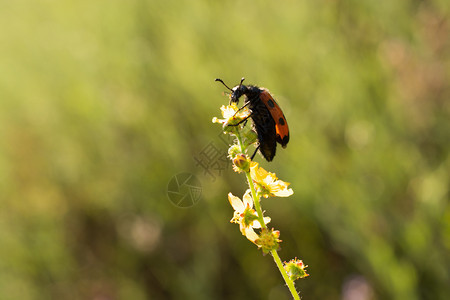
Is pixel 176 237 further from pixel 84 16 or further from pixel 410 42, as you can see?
pixel 84 16

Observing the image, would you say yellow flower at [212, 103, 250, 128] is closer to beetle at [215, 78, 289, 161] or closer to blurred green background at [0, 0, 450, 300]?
beetle at [215, 78, 289, 161]

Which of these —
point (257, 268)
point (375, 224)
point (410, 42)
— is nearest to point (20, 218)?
point (257, 268)

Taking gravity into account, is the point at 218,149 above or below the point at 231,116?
above

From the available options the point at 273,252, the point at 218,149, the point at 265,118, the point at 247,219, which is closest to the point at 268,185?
the point at 247,219

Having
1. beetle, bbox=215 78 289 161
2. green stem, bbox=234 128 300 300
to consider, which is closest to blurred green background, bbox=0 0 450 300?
beetle, bbox=215 78 289 161

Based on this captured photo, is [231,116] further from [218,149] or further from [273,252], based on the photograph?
[218,149]

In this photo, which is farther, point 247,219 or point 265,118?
point 265,118

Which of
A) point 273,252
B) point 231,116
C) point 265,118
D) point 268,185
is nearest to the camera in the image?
point 273,252
